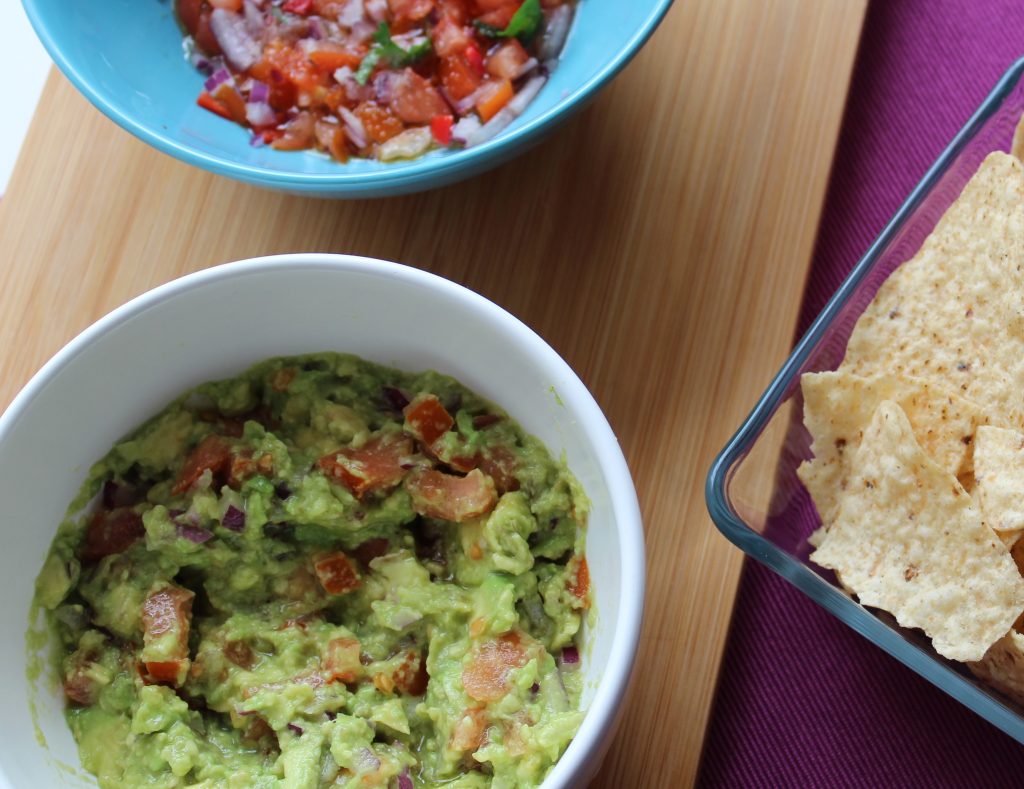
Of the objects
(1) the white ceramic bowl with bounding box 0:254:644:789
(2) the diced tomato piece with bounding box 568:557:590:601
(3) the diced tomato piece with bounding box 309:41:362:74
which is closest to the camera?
(1) the white ceramic bowl with bounding box 0:254:644:789

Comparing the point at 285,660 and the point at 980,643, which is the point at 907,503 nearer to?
the point at 980,643

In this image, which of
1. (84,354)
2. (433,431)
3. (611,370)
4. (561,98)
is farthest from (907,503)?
(84,354)

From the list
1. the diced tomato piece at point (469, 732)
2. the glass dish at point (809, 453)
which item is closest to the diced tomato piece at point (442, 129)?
the glass dish at point (809, 453)

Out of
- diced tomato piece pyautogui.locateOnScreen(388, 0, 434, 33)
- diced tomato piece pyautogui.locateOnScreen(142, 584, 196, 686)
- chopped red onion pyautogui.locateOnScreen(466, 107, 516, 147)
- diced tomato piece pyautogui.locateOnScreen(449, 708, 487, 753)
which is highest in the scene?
diced tomato piece pyautogui.locateOnScreen(388, 0, 434, 33)

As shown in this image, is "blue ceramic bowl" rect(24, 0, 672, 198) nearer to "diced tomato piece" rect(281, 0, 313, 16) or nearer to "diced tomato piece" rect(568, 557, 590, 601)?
"diced tomato piece" rect(281, 0, 313, 16)

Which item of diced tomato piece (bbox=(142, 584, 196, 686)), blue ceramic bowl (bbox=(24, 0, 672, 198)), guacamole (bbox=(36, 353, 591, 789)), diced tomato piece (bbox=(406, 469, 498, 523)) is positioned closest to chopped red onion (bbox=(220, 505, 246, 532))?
guacamole (bbox=(36, 353, 591, 789))

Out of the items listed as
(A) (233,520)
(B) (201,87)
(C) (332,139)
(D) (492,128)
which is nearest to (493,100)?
(D) (492,128)

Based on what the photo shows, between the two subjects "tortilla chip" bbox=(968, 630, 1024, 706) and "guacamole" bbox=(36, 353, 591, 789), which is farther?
"tortilla chip" bbox=(968, 630, 1024, 706)

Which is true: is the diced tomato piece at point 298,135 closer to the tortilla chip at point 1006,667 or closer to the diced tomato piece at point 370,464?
the diced tomato piece at point 370,464
